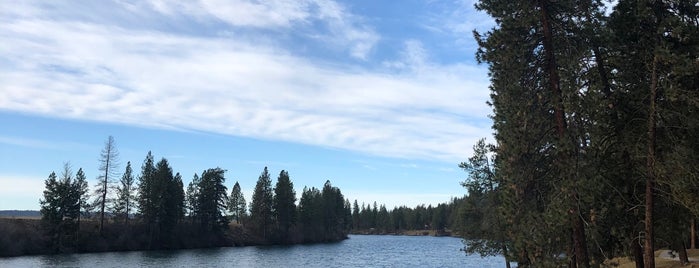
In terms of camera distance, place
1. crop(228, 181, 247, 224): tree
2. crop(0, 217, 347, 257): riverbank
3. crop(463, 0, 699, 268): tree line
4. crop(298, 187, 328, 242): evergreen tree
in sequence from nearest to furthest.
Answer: crop(463, 0, 699, 268): tree line, crop(0, 217, 347, 257): riverbank, crop(298, 187, 328, 242): evergreen tree, crop(228, 181, 247, 224): tree

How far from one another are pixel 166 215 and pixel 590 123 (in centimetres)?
7759

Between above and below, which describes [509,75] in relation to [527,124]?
above

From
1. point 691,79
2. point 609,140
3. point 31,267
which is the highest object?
point 691,79

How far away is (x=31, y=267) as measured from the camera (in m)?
47.0

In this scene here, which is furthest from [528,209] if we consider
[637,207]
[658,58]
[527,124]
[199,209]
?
[199,209]

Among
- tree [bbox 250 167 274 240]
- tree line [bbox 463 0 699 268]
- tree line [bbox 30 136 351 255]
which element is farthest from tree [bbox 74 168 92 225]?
tree line [bbox 463 0 699 268]

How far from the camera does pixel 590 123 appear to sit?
53.3 feet

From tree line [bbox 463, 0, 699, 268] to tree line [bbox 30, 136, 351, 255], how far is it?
66459mm

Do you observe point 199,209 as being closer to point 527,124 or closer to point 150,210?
point 150,210

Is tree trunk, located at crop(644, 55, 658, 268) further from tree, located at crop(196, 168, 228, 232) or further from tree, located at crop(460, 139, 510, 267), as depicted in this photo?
tree, located at crop(196, 168, 228, 232)

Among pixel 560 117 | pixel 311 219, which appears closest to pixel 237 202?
pixel 311 219

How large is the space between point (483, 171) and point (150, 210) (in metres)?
61.6

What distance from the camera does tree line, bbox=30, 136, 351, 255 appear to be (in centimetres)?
7138

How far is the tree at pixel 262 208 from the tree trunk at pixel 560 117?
9002 centimetres
